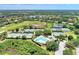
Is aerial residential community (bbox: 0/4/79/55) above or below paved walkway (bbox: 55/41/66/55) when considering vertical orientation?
above

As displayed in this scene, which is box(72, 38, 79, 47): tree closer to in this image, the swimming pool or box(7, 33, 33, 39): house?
the swimming pool

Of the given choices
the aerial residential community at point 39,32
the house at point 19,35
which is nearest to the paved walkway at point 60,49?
the aerial residential community at point 39,32

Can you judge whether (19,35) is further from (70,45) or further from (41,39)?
(70,45)

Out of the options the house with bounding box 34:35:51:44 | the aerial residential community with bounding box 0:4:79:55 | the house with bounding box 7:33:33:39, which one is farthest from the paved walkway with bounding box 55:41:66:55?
the house with bounding box 7:33:33:39

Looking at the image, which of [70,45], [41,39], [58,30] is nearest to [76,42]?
[70,45]

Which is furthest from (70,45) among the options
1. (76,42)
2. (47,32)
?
(47,32)

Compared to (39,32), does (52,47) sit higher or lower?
lower

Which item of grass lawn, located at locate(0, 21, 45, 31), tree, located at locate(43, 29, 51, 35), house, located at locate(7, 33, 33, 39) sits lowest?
house, located at locate(7, 33, 33, 39)
